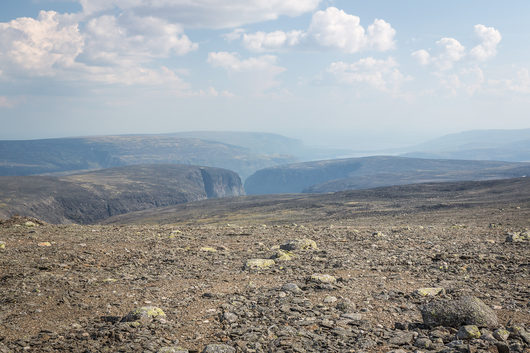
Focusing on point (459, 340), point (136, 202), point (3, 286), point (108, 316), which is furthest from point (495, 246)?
point (136, 202)

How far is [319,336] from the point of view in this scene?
7.50 m

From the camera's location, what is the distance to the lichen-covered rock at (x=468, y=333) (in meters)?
7.27

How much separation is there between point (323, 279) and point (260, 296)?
221 centimetres

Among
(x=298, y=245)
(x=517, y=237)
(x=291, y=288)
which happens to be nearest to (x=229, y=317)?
(x=291, y=288)

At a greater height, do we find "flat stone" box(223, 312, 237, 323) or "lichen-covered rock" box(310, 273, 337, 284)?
"flat stone" box(223, 312, 237, 323)

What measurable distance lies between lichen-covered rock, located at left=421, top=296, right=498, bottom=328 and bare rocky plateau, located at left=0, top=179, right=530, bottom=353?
3 centimetres

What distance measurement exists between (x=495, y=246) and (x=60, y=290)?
16743 millimetres

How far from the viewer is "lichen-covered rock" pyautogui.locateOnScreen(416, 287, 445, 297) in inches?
393

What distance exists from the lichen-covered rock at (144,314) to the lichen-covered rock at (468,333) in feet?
20.2

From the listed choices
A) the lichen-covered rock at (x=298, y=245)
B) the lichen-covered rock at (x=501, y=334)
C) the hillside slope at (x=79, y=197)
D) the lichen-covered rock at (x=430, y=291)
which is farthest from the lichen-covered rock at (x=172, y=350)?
the hillside slope at (x=79, y=197)

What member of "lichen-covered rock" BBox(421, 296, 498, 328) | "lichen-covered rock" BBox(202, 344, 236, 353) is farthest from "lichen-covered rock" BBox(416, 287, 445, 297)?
"lichen-covered rock" BBox(202, 344, 236, 353)

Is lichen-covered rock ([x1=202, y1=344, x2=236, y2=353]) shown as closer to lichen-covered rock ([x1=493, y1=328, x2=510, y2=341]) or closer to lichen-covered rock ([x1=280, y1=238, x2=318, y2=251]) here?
lichen-covered rock ([x1=493, y1=328, x2=510, y2=341])

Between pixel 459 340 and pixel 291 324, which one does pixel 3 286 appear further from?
pixel 459 340

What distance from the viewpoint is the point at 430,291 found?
10141 mm
